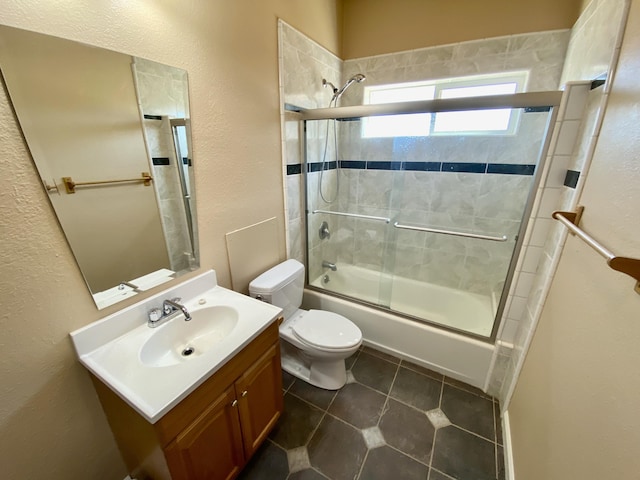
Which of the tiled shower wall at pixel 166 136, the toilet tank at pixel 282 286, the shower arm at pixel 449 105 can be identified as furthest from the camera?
the toilet tank at pixel 282 286

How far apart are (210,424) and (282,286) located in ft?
2.72

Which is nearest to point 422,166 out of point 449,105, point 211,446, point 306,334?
point 449,105

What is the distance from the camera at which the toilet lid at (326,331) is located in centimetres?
160

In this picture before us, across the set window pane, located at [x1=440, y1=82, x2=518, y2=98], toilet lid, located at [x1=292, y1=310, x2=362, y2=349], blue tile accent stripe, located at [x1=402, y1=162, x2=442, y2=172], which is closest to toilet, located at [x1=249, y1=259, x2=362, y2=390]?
toilet lid, located at [x1=292, y1=310, x2=362, y2=349]

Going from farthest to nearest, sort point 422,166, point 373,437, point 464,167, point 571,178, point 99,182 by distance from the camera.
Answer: point 422,166 → point 464,167 → point 373,437 → point 571,178 → point 99,182

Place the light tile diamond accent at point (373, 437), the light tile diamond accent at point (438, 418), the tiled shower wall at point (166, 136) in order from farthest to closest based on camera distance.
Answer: the light tile diamond accent at point (438, 418), the light tile diamond accent at point (373, 437), the tiled shower wall at point (166, 136)

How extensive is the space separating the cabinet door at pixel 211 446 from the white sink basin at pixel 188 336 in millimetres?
237

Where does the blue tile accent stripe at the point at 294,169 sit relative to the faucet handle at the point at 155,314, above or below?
above

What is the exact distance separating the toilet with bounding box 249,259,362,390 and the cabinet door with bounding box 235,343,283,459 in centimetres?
33

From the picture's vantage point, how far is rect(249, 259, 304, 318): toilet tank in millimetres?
1630

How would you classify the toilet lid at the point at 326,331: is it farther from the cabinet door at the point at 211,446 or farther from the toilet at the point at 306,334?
the cabinet door at the point at 211,446

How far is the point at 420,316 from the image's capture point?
2.00m

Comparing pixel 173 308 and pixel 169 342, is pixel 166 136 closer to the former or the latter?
pixel 173 308

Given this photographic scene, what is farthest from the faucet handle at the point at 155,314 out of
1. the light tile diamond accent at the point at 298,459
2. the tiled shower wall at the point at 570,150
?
the tiled shower wall at the point at 570,150
